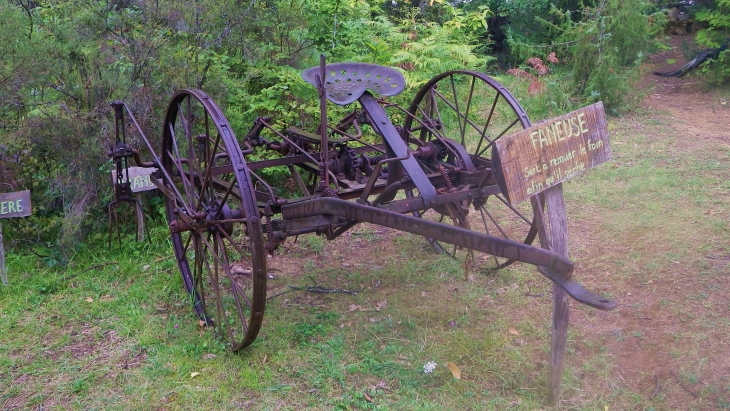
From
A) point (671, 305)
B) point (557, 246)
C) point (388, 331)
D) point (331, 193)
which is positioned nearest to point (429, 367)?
point (388, 331)

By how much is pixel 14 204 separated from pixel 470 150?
520 centimetres

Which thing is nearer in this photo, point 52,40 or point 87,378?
point 87,378

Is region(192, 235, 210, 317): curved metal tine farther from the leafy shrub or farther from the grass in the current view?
the leafy shrub

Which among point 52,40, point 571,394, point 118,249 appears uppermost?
point 52,40

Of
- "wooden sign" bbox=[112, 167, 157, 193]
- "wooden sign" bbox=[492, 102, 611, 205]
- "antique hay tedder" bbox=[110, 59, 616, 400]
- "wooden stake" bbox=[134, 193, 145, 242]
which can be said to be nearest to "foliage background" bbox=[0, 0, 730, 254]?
"wooden stake" bbox=[134, 193, 145, 242]

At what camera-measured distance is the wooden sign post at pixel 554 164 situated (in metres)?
2.71

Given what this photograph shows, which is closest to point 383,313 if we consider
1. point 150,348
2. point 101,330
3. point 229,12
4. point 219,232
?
point 219,232

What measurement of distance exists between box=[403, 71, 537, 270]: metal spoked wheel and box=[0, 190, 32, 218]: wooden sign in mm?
2855

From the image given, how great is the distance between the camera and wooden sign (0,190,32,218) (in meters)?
4.39

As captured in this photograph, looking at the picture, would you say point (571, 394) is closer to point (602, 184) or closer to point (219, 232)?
point (219, 232)

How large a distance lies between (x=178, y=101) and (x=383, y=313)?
197 cm

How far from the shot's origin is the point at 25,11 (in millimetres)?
5215

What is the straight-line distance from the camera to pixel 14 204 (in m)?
4.43

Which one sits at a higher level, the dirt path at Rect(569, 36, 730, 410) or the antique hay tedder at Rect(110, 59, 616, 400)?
the antique hay tedder at Rect(110, 59, 616, 400)
